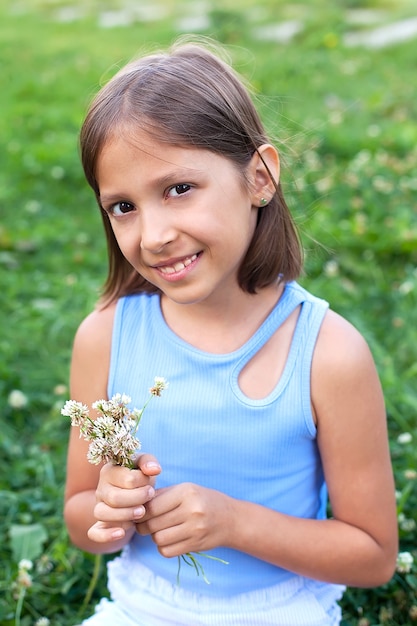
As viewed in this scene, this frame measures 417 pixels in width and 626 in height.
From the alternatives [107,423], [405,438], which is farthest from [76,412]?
[405,438]

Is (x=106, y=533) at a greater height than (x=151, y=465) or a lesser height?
lesser

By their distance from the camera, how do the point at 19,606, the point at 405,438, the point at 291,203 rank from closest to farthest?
1. the point at 19,606
2. the point at 291,203
3. the point at 405,438

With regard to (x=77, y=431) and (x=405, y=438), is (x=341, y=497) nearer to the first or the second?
(x=77, y=431)

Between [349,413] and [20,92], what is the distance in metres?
5.11

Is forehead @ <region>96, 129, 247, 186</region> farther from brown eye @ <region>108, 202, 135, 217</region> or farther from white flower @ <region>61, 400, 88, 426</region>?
white flower @ <region>61, 400, 88, 426</region>

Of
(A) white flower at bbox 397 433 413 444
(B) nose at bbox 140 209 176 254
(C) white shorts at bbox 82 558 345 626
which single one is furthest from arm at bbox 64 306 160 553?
(A) white flower at bbox 397 433 413 444

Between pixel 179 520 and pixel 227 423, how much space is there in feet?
0.81

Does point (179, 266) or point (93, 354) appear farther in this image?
point (93, 354)

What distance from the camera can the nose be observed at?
1479mm

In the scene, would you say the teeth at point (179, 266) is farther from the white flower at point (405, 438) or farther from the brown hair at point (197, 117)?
the white flower at point (405, 438)

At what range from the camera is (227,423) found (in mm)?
1677

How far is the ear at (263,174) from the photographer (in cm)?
163

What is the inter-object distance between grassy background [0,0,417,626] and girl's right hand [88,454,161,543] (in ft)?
2.17

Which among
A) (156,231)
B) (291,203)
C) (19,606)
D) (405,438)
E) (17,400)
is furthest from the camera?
(17,400)
